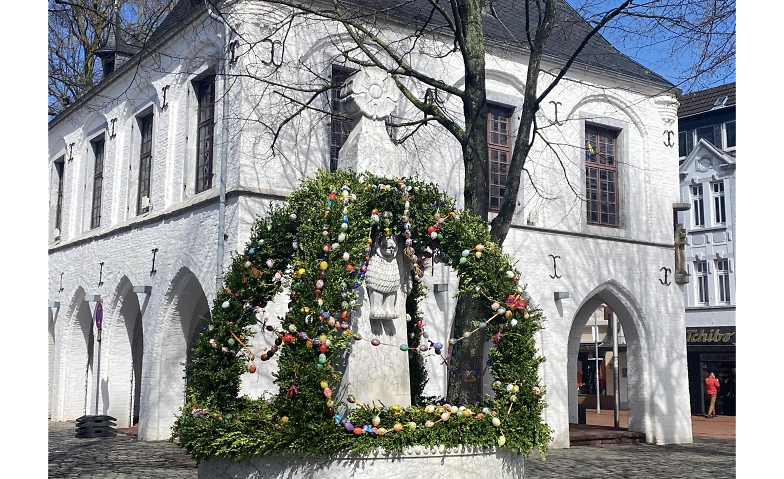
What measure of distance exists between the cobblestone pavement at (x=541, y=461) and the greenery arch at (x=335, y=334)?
157 inches

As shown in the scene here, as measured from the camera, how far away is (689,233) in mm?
33406

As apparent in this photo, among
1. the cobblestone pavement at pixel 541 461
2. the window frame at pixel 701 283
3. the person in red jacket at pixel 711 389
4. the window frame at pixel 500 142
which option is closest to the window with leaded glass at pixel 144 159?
the cobblestone pavement at pixel 541 461

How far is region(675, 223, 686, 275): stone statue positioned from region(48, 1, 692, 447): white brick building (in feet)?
0.72

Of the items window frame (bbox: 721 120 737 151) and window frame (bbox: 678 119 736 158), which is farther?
window frame (bbox: 678 119 736 158)

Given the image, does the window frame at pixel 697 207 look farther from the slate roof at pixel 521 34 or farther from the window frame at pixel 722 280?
the slate roof at pixel 521 34

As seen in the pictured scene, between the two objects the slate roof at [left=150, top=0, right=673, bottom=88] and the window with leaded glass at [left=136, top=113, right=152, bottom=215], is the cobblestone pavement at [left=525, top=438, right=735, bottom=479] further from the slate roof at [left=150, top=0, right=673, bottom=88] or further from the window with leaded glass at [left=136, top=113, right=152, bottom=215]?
the window with leaded glass at [left=136, top=113, right=152, bottom=215]

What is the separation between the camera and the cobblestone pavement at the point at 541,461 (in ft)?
38.5

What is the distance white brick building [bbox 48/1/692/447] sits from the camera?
14328 mm

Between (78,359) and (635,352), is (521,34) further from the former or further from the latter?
Answer: (78,359)

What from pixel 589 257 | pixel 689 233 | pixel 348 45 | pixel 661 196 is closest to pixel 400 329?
pixel 348 45

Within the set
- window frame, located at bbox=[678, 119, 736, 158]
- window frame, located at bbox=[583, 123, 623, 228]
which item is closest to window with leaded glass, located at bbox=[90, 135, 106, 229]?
window frame, located at bbox=[583, 123, 623, 228]

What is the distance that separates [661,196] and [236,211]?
10.2 meters

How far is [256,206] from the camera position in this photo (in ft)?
45.2
